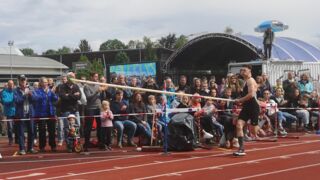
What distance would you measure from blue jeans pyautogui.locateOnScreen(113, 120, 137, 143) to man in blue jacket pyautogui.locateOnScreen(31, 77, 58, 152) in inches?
63.4

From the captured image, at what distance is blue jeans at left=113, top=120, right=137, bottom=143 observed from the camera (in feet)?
45.5

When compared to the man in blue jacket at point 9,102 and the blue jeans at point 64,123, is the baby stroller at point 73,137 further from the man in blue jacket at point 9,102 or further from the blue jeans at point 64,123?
the man in blue jacket at point 9,102

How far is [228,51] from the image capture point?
49.5 meters

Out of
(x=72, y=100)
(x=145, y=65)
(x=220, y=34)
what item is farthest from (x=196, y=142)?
(x=220, y=34)

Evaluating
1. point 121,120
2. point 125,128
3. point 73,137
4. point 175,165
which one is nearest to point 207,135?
point 125,128

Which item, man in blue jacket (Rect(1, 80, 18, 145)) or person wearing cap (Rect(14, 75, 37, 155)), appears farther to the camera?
man in blue jacket (Rect(1, 80, 18, 145))

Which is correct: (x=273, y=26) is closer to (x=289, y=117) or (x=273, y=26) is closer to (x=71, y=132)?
(x=289, y=117)

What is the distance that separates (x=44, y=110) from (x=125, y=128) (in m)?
2.18

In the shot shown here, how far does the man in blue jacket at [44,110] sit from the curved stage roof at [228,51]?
2002 centimetres

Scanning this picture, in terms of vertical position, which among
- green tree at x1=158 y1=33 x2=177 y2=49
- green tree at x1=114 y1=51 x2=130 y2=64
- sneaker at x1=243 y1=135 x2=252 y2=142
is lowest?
sneaker at x1=243 y1=135 x2=252 y2=142

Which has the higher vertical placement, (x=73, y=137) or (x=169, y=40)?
(x=169, y=40)

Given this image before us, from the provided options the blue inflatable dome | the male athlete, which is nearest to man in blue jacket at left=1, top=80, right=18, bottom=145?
the male athlete

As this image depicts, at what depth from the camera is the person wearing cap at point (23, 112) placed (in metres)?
12.9

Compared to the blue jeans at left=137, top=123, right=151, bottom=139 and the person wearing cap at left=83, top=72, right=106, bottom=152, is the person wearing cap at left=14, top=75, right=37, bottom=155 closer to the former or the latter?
the person wearing cap at left=83, top=72, right=106, bottom=152
